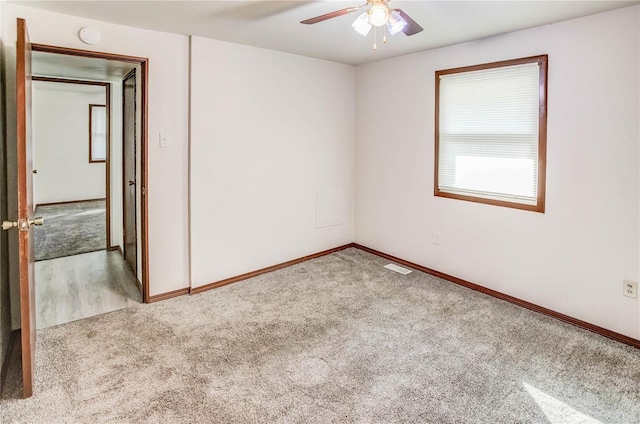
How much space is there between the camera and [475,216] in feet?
11.9

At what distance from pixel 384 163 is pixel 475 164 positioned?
1.09 m

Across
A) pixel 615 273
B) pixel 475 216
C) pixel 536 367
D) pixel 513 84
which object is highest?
pixel 513 84

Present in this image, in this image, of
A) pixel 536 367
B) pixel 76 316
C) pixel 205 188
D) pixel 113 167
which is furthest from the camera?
pixel 113 167

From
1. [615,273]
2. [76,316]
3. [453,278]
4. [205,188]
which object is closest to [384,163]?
[453,278]

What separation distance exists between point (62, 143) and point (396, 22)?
26.0 feet

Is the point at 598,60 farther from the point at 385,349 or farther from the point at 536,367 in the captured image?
the point at 385,349

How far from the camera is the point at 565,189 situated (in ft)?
9.86

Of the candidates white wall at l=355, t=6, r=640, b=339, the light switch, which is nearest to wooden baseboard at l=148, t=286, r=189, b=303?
the light switch

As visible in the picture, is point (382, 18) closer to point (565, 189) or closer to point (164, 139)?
point (565, 189)

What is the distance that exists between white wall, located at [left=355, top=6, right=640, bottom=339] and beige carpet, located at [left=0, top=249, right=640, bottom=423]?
1.00ft

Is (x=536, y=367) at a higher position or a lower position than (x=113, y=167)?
lower

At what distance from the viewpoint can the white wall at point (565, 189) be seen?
8.85 feet

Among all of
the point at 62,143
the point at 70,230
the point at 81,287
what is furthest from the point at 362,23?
the point at 62,143

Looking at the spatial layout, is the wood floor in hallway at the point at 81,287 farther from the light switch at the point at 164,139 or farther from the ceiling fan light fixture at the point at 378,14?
the ceiling fan light fixture at the point at 378,14
